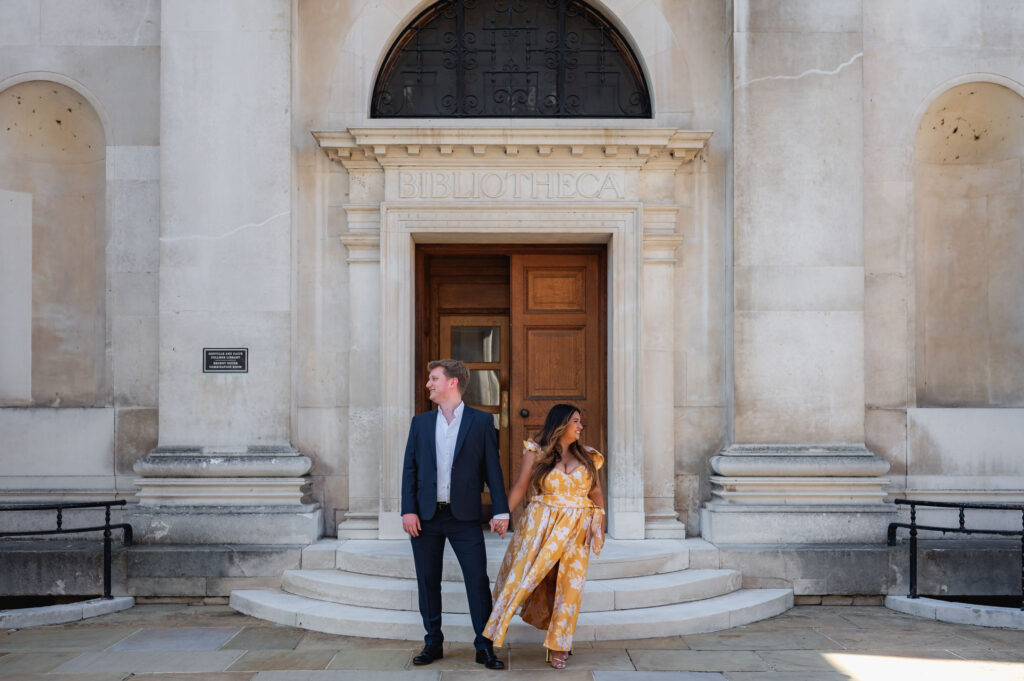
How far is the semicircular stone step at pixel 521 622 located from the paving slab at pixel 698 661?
0.40m

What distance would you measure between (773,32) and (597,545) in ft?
18.0

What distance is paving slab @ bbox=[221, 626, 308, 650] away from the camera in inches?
270

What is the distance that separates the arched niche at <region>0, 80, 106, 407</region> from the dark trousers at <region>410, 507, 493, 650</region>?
15.6ft

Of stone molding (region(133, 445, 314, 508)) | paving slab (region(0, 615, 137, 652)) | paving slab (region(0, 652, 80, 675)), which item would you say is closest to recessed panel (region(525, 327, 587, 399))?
stone molding (region(133, 445, 314, 508))

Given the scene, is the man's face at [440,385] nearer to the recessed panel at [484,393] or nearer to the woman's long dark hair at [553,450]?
the woman's long dark hair at [553,450]

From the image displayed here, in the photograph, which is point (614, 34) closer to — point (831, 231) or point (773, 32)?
point (773, 32)

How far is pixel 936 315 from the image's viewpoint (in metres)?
9.38

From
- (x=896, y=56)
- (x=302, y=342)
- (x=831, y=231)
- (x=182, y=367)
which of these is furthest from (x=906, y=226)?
(x=182, y=367)

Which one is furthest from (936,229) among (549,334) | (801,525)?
(549,334)

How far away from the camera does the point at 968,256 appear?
9.39m

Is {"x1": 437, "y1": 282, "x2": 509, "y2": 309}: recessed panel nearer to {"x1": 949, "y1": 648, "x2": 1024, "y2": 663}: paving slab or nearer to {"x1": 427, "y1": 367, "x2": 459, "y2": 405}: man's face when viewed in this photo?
{"x1": 427, "y1": 367, "x2": 459, "y2": 405}: man's face

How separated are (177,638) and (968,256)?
8.58 metres

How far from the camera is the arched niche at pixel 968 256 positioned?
930 centimetres

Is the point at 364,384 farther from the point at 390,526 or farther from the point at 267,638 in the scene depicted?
the point at 267,638
